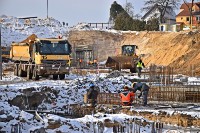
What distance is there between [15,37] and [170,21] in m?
34.9

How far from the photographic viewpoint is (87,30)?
62.2 m

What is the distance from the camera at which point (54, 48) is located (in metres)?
24.9

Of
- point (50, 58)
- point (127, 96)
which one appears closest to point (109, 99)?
point (127, 96)

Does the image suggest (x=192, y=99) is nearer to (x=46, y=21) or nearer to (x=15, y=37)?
(x=15, y=37)

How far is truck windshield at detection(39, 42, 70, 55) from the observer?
24.7 m

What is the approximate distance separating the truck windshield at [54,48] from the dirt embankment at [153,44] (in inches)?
564

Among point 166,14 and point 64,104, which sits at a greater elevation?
point 166,14

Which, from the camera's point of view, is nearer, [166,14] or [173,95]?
[173,95]

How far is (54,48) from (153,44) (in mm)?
32892

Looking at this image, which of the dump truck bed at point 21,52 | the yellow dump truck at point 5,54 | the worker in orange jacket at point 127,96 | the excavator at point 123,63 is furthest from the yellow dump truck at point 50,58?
the yellow dump truck at point 5,54

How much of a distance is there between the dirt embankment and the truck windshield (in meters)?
14.3

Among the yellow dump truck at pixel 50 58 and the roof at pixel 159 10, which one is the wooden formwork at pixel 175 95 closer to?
the yellow dump truck at pixel 50 58

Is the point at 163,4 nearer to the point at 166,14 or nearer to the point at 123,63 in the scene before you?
the point at 166,14

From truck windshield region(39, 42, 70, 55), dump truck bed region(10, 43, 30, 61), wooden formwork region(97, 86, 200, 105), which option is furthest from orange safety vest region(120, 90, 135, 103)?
dump truck bed region(10, 43, 30, 61)
